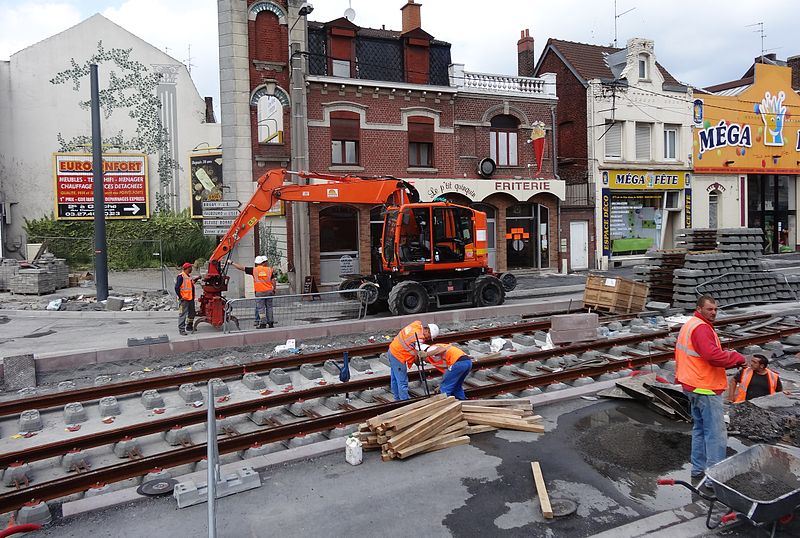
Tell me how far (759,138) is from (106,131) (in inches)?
1325

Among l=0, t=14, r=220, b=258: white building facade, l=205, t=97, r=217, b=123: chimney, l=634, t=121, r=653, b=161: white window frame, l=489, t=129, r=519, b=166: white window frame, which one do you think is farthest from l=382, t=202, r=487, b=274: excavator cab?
l=205, t=97, r=217, b=123: chimney

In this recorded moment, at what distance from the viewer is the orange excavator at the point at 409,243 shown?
1538cm

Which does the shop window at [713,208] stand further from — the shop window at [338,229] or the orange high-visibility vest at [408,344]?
the orange high-visibility vest at [408,344]

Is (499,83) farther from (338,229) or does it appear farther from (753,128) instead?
(753,128)

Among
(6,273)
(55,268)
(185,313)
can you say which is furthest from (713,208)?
(6,273)

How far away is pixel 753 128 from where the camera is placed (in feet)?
111

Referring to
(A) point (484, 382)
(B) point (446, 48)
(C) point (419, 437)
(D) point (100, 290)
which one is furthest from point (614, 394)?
(B) point (446, 48)

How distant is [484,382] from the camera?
10219 mm

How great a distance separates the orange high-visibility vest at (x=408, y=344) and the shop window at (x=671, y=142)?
88.2ft

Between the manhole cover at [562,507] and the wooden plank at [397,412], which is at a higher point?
the wooden plank at [397,412]

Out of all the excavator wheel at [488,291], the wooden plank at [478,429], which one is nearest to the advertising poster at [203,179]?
the excavator wheel at [488,291]

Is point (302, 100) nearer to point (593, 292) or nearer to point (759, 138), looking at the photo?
point (593, 292)

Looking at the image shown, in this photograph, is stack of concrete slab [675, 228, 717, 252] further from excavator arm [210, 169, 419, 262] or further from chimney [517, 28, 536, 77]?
chimney [517, 28, 536, 77]

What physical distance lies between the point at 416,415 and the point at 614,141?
25.7 meters
